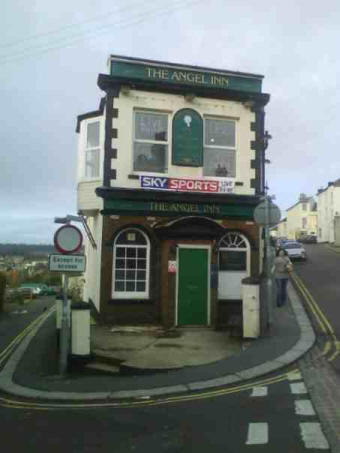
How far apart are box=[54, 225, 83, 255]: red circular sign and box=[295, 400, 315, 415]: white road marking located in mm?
5225

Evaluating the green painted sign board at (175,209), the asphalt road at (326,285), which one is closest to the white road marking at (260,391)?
the asphalt road at (326,285)

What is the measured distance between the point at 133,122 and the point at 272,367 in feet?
30.0

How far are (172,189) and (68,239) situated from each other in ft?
19.6

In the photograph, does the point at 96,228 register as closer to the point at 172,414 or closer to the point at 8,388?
the point at 8,388

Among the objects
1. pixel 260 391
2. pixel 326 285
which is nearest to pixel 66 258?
pixel 260 391

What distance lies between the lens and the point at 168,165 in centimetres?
1591

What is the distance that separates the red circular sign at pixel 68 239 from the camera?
33.6ft

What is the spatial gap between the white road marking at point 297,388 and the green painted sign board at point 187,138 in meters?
9.02

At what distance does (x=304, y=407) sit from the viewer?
6.97m

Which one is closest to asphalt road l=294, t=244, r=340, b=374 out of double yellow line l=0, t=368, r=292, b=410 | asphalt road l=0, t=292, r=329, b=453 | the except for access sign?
double yellow line l=0, t=368, r=292, b=410

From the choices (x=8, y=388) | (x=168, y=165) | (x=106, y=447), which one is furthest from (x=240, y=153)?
(x=106, y=447)

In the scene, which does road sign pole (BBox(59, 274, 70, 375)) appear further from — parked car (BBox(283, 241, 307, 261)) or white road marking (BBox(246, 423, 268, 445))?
parked car (BBox(283, 241, 307, 261))

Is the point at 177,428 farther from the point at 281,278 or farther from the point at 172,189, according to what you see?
the point at 281,278

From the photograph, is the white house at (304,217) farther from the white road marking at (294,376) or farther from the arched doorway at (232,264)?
the white road marking at (294,376)
